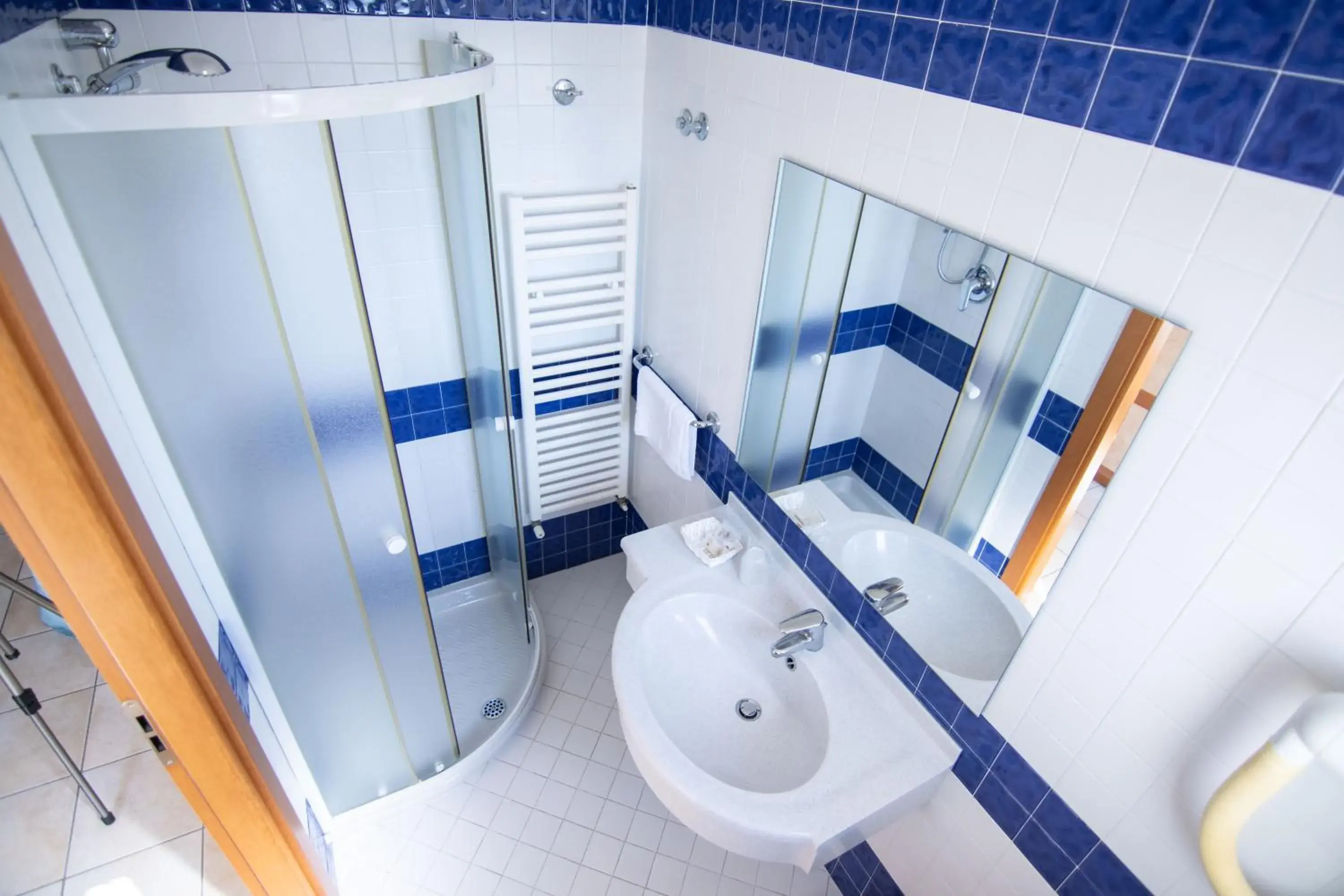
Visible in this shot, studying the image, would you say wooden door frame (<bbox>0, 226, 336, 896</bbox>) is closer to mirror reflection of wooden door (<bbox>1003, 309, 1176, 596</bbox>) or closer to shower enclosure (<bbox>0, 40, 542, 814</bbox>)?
shower enclosure (<bbox>0, 40, 542, 814</bbox>)

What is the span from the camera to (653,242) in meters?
2.30

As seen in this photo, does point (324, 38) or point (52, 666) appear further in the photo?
point (52, 666)

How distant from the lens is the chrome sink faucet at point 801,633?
167cm

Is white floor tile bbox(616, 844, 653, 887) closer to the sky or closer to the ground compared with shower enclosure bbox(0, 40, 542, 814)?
closer to the ground

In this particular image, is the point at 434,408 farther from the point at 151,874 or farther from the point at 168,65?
the point at 151,874

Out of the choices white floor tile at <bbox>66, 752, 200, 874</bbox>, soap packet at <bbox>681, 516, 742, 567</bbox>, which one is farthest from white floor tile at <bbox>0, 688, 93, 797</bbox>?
soap packet at <bbox>681, 516, 742, 567</bbox>

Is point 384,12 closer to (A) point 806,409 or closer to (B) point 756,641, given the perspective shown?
(A) point 806,409

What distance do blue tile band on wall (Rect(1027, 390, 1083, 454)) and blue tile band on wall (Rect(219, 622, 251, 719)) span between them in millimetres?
1561

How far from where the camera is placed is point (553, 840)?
84.1 inches

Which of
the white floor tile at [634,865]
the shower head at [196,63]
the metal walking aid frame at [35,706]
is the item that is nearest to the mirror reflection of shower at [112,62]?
the shower head at [196,63]

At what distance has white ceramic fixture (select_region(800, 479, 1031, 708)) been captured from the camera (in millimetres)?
1371

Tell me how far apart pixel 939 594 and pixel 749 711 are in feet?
1.86

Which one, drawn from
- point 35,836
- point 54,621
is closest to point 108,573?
point 35,836

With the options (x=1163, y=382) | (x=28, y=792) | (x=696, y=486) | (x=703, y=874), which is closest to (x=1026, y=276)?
(x=1163, y=382)
